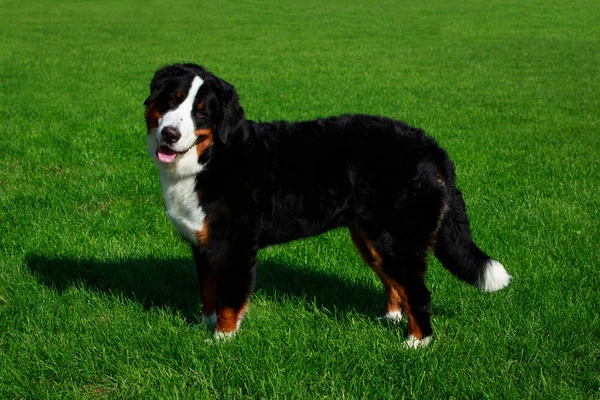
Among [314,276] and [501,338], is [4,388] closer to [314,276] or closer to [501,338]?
[314,276]

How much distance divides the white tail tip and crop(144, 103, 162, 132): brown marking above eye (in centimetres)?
208

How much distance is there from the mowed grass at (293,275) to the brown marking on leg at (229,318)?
11 centimetres

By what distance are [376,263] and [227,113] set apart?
125cm

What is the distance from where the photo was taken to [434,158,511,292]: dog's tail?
3.75 meters

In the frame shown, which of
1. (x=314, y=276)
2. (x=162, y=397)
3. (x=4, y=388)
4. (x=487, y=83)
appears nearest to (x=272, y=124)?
(x=314, y=276)

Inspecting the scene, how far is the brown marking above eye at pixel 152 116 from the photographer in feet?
11.6

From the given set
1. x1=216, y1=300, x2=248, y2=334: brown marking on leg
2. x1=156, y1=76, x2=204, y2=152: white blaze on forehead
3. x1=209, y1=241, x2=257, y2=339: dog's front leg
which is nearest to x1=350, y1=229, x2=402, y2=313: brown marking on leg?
x1=209, y1=241, x2=257, y2=339: dog's front leg

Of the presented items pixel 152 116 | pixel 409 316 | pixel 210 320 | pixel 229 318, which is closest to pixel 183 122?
pixel 152 116

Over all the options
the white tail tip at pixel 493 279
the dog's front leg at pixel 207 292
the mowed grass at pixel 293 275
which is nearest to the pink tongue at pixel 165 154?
the dog's front leg at pixel 207 292

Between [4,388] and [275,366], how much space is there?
54.8 inches

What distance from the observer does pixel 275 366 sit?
3.37m

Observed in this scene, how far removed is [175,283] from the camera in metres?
4.55

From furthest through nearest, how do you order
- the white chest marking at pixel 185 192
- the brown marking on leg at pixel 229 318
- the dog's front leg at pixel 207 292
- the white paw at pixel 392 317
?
the white paw at pixel 392 317
the dog's front leg at pixel 207 292
the brown marking on leg at pixel 229 318
the white chest marking at pixel 185 192

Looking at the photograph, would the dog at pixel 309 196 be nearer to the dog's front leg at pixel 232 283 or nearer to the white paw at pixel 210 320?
the dog's front leg at pixel 232 283
